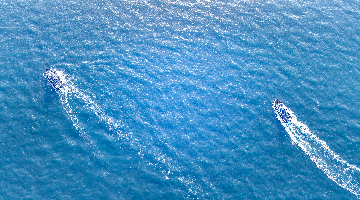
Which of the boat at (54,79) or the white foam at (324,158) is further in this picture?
the boat at (54,79)

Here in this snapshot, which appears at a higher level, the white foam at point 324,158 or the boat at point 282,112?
the boat at point 282,112

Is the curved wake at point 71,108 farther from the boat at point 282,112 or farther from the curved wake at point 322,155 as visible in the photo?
the curved wake at point 322,155

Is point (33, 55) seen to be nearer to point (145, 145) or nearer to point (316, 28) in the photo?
point (145, 145)

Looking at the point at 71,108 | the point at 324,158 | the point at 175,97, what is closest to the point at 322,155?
the point at 324,158

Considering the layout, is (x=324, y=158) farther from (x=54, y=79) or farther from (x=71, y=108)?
(x=54, y=79)

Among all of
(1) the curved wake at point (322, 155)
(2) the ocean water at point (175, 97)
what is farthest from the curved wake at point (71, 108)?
(1) the curved wake at point (322, 155)

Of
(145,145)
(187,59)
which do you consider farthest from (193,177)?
(187,59)

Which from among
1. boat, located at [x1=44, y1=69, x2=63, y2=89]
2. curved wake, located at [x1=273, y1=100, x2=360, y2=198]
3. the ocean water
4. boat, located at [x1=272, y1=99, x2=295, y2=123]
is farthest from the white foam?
boat, located at [x1=44, y1=69, x2=63, y2=89]
